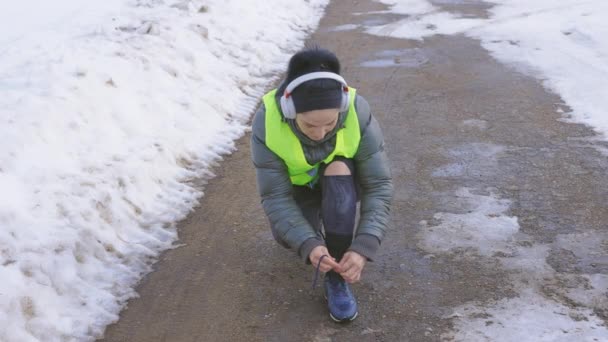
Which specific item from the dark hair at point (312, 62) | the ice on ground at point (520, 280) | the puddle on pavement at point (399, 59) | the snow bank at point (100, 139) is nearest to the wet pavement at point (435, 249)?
the ice on ground at point (520, 280)

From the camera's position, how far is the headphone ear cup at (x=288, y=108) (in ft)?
10.6

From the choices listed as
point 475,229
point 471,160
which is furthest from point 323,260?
point 471,160

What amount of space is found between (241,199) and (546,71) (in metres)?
4.84

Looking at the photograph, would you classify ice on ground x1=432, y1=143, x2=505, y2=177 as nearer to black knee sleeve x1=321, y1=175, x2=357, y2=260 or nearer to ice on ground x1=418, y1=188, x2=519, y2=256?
ice on ground x1=418, y1=188, x2=519, y2=256

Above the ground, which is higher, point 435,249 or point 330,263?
point 330,263

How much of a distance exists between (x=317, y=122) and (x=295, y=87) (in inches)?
7.4

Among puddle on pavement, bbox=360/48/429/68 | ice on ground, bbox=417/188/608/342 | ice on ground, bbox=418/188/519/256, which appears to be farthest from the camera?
puddle on pavement, bbox=360/48/429/68

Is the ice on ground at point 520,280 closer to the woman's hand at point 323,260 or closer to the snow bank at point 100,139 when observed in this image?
the woman's hand at point 323,260

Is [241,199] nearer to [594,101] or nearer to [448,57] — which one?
[594,101]

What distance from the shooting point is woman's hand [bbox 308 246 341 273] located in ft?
10.6

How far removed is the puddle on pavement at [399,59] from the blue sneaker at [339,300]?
589 centimetres

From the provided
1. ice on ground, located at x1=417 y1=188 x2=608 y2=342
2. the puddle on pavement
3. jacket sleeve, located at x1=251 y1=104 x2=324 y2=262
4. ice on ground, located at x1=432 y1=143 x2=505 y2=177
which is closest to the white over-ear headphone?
jacket sleeve, located at x1=251 y1=104 x2=324 y2=262

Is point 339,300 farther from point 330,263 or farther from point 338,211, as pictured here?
point 338,211

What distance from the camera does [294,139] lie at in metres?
3.38
